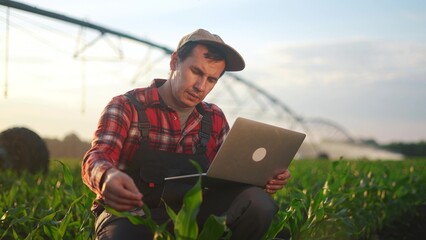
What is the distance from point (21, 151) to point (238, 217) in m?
5.82

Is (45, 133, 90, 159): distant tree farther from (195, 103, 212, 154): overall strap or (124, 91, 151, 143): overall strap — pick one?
(124, 91, 151, 143): overall strap

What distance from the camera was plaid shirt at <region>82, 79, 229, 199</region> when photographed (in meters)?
2.42

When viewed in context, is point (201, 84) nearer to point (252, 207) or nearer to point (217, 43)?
point (217, 43)

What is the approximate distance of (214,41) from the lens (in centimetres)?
284

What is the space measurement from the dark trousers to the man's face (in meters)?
0.51

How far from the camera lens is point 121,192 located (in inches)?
79.5

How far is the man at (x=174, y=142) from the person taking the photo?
8.34 feet

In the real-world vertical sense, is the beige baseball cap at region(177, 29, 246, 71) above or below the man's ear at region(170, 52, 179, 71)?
above

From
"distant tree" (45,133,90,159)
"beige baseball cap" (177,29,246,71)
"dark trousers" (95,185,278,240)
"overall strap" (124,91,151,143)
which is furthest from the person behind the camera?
"distant tree" (45,133,90,159)

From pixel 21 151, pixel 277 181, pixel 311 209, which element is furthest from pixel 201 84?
pixel 21 151

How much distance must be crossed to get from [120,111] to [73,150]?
22660 mm

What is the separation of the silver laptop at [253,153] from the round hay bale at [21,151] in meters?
5.69

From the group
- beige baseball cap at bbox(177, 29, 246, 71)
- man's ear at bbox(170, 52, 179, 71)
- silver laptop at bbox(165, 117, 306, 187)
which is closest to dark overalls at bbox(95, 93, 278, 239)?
silver laptop at bbox(165, 117, 306, 187)

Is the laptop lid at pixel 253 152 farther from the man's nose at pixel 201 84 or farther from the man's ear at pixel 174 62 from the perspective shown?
the man's ear at pixel 174 62
